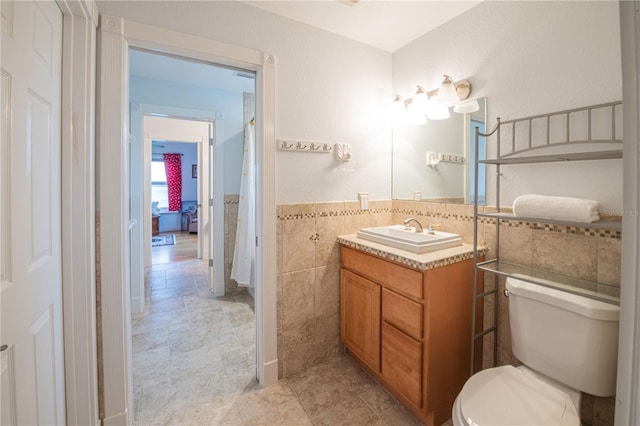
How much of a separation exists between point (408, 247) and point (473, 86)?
1.08 metres

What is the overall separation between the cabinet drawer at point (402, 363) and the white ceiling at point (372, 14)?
1.89m

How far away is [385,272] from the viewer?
164 centimetres

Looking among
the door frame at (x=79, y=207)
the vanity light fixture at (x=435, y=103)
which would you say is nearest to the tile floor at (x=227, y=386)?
the door frame at (x=79, y=207)

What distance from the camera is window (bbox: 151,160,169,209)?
7.90 metres

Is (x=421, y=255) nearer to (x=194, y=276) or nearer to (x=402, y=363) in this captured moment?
(x=402, y=363)

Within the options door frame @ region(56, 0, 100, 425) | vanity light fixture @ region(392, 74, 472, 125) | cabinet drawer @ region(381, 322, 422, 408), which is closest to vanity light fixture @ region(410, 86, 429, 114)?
vanity light fixture @ region(392, 74, 472, 125)

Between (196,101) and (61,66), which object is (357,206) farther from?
(196,101)

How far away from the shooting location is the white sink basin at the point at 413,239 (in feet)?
5.06

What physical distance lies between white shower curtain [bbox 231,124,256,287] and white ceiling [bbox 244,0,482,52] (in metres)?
1.43

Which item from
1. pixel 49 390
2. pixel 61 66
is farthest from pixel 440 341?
pixel 61 66

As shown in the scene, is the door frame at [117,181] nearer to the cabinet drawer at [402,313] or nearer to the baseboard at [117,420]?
the baseboard at [117,420]

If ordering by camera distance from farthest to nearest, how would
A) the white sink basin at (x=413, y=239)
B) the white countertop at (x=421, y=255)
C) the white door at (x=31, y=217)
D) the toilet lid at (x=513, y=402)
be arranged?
1. the white sink basin at (x=413, y=239)
2. the white countertop at (x=421, y=255)
3. the toilet lid at (x=513, y=402)
4. the white door at (x=31, y=217)

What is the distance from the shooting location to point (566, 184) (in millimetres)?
1380

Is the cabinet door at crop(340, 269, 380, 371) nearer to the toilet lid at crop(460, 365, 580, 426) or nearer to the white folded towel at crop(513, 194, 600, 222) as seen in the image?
the toilet lid at crop(460, 365, 580, 426)
